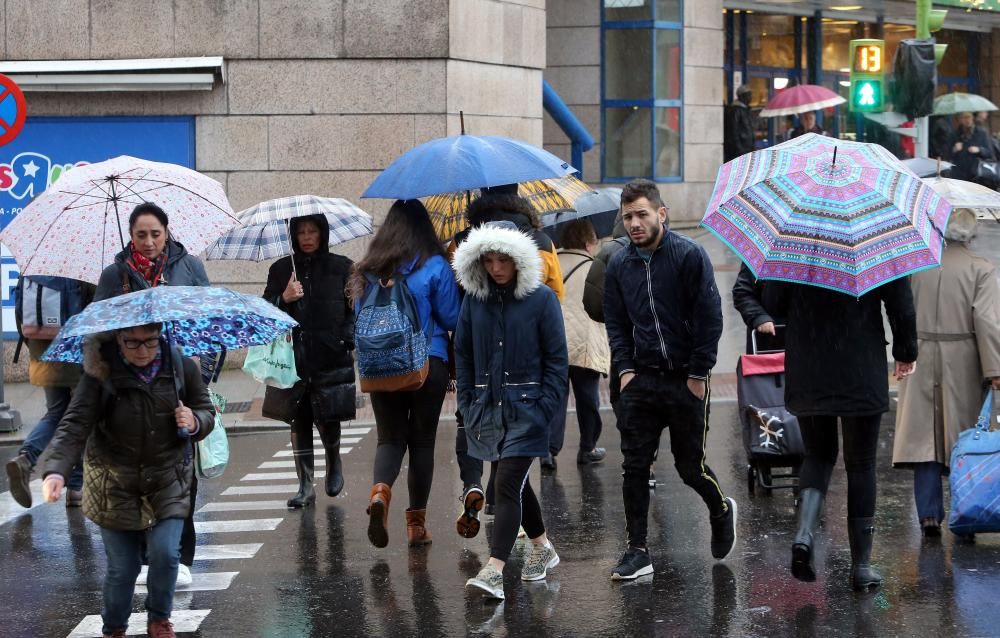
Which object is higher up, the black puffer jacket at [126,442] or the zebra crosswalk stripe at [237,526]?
the black puffer jacket at [126,442]

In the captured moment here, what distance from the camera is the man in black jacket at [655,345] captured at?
6.91 m

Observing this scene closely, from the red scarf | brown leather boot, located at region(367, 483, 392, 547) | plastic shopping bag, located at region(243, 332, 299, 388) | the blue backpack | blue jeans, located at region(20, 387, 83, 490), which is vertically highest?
the red scarf

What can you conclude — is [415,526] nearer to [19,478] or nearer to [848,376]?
[19,478]

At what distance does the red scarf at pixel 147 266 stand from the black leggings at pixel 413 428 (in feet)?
4.02

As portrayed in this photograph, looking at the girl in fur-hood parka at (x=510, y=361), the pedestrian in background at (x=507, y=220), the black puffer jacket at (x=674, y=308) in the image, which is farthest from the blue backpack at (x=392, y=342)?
the black puffer jacket at (x=674, y=308)

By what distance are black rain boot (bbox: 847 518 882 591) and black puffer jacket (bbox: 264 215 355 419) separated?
11.4 feet

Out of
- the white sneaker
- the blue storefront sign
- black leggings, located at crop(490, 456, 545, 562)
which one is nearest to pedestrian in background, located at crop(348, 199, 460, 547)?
black leggings, located at crop(490, 456, 545, 562)

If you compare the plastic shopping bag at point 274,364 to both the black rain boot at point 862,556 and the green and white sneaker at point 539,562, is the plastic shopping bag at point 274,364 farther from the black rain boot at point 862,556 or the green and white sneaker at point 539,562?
the black rain boot at point 862,556

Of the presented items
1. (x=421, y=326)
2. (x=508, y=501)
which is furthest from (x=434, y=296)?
(x=508, y=501)

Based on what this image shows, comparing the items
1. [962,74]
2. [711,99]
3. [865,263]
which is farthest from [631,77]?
[865,263]

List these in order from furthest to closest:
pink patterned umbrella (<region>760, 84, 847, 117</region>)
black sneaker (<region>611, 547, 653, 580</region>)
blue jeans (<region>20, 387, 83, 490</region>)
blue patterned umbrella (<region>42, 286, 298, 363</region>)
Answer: pink patterned umbrella (<region>760, 84, 847, 117</region>)
blue jeans (<region>20, 387, 83, 490</region>)
black sneaker (<region>611, 547, 653, 580</region>)
blue patterned umbrella (<region>42, 286, 298, 363</region>)

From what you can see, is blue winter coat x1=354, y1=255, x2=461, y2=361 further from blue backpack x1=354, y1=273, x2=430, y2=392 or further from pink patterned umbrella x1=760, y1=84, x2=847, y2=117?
pink patterned umbrella x1=760, y1=84, x2=847, y2=117

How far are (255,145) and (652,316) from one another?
29.6 feet

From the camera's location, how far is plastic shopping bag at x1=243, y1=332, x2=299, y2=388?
915cm
